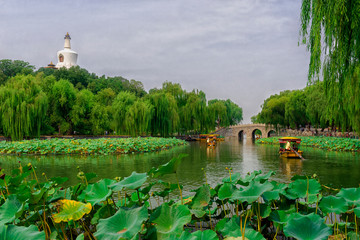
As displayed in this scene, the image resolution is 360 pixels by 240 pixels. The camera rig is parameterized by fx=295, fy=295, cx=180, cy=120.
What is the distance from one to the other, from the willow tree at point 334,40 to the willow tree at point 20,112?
17.4 metres

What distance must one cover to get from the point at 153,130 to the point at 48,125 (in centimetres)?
912

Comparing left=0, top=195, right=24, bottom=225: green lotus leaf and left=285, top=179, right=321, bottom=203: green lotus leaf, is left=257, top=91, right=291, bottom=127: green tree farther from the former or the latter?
left=0, top=195, right=24, bottom=225: green lotus leaf

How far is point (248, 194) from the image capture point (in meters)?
2.12

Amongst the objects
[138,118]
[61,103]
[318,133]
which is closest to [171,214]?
[138,118]

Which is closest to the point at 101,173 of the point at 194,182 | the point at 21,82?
the point at 194,182

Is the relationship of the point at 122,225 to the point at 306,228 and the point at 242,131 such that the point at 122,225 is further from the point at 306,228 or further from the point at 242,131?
the point at 242,131

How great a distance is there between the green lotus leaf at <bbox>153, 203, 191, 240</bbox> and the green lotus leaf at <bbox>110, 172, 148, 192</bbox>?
0.23 metres

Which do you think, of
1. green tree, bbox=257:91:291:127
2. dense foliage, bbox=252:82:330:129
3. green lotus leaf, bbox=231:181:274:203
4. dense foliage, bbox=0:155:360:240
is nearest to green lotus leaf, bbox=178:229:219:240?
dense foliage, bbox=0:155:360:240

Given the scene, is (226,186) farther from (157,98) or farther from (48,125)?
(48,125)

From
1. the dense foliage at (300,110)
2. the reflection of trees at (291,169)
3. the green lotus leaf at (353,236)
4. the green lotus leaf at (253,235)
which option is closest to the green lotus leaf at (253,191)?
the green lotus leaf at (253,235)

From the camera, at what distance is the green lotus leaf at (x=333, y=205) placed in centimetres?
226

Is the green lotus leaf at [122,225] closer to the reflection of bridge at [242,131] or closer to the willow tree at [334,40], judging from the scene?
the willow tree at [334,40]

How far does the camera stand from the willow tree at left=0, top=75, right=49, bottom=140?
59.0 ft

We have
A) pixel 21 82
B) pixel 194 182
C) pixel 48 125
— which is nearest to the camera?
pixel 194 182
